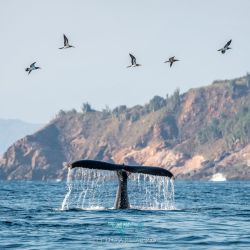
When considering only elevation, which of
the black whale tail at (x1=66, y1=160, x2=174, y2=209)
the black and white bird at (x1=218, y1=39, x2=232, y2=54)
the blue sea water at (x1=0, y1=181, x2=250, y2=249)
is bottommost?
the blue sea water at (x1=0, y1=181, x2=250, y2=249)

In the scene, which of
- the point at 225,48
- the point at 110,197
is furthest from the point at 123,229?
the point at 110,197

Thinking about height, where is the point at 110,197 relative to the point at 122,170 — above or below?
above

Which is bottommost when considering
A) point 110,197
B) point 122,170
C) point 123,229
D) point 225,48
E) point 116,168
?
point 123,229

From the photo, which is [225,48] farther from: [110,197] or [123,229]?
[110,197]

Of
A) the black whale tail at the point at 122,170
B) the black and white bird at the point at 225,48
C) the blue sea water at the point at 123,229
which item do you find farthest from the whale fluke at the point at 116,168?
the black and white bird at the point at 225,48

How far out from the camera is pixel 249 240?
2809 centimetres

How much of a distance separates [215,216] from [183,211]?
110 inches

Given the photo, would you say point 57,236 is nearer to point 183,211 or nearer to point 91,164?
point 91,164

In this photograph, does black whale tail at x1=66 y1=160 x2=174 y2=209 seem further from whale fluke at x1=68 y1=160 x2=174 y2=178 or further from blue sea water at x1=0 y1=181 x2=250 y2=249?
blue sea water at x1=0 y1=181 x2=250 y2=249

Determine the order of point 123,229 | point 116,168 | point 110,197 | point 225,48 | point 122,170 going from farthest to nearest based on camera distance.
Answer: point 110,197 → point 225,48 → point 122,170 → point 116,168 → point 123,229

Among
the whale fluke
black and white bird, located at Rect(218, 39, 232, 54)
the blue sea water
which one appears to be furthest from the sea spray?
black and white bird, located at Rect(218, 39, 232, 54)

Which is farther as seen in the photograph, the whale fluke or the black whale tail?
the black whale tail

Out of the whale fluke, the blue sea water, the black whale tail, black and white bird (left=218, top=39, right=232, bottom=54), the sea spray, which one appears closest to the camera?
the blue sea water

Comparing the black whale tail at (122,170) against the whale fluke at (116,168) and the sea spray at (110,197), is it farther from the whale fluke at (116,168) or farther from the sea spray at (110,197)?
the sea spray at (110,197)
